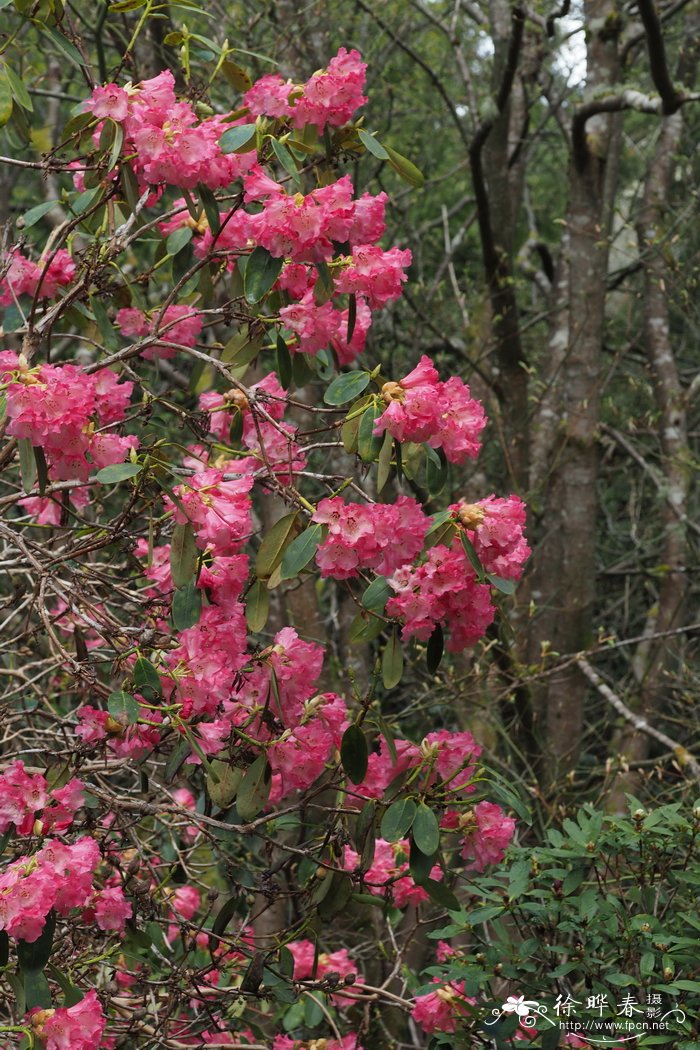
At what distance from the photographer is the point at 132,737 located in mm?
1975

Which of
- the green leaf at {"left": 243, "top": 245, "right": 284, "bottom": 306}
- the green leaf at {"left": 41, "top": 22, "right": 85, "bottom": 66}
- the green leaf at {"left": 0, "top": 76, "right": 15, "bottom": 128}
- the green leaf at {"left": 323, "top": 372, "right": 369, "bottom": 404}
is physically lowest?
the green leaf at {"left": 323, "top": 372, "right": 369, "bottom": 404}

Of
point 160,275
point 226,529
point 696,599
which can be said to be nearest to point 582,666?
point 696,599

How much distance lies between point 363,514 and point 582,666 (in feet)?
8.77

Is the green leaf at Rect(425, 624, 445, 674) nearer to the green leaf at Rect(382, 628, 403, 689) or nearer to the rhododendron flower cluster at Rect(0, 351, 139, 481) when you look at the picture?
the green leaf at Rect(382, 628, 403, 689)

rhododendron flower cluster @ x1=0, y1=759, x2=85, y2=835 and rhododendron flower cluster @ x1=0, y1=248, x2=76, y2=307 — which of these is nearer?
rhododendron flower cluster @ x1=0, y1=759, x2=85, y2=835

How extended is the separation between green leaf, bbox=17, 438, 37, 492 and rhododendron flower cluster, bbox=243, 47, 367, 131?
72 cm

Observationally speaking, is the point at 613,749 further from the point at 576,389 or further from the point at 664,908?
the point at 664,908

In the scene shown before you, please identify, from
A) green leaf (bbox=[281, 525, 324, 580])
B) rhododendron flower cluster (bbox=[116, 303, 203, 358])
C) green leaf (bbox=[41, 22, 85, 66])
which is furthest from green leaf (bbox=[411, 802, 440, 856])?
green leaf (bbox=[41, 22, 85, 66])

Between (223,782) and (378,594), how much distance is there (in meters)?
0.43

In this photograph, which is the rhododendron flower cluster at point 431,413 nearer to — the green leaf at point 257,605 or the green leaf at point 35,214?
the green leaf at point 257,605

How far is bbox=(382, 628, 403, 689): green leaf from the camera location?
187 centimetres

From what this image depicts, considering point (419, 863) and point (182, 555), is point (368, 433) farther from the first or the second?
point (419, 863)

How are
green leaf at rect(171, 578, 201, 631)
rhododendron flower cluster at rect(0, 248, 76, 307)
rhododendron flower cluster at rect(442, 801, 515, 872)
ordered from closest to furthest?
green leaf at rect(171, 578, 201, 631), rhododendron flower cluster at rect(442, 801, 515, 872), rhododendron flower cluster at rect(0, 248, 76, 307)

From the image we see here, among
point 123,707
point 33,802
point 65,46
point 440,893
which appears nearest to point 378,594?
point 123,707
